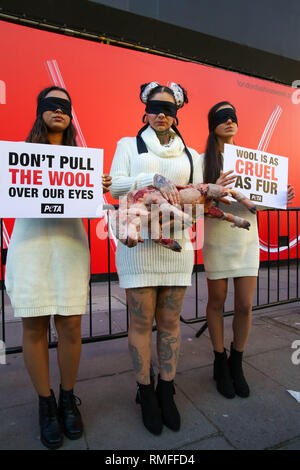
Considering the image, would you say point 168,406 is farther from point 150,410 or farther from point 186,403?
point 186,403

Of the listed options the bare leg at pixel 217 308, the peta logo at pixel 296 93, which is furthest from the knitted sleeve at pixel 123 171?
the peta logo at pixel 296 93

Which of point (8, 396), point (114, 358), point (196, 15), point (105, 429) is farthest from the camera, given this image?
point (196, 15)

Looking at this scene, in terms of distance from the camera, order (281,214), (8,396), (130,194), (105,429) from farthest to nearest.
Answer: (281,214) → (8,396) → (105,429) → (130,194)

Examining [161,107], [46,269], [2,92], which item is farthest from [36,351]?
[2,92]

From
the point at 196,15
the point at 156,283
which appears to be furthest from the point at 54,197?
the point at 196,15

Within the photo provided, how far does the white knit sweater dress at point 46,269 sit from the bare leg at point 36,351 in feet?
0.39

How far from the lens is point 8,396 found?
255 cm

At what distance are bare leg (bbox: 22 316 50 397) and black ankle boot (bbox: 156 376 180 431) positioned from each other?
76cm

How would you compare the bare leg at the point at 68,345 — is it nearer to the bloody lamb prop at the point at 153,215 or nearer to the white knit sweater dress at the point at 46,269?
the white knit sweater dress at the point at 46,269

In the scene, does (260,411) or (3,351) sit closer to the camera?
(260,411)

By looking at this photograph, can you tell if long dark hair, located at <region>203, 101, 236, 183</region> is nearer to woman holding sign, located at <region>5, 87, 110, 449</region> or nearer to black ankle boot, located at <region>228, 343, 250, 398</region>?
woman holding sign, located at <region>5, 87, 110, 449</region>

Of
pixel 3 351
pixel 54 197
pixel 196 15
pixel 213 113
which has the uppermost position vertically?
pixel 196 15

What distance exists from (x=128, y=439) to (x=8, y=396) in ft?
3.83

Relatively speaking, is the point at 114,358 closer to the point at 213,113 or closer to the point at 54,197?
the point at 54,197
